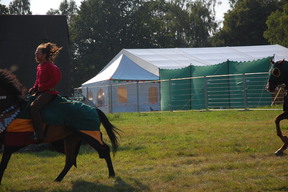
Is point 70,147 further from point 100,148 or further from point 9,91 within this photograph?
point 9,91

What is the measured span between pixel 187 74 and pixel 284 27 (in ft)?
109

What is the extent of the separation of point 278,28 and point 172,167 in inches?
2008

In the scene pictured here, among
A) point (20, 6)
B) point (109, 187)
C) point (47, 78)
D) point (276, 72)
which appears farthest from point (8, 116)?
point (20, 6)

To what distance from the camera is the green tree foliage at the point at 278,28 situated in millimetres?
54575

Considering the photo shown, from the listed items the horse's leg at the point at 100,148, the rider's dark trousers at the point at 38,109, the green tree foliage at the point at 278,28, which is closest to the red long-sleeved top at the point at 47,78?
the rider's dark trousers at the point at 38,109

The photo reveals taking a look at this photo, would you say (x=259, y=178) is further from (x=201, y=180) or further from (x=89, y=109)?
(x=89, y=109)

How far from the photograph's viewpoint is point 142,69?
104ft

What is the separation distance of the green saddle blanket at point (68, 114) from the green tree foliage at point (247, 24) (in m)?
Result: 57.2

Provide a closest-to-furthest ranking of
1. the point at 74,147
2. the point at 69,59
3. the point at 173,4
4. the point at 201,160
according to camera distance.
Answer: the point at 74,147
the point at 201,160
the point at 69,59
the point at 173,4

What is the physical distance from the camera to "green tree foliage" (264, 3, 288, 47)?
54.6 metres

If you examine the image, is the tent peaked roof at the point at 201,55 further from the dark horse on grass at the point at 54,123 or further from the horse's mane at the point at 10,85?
the horse's mane at the point at 10,85

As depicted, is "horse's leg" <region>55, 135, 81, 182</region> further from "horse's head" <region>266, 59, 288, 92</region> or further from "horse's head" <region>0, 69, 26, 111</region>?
"horse's head" <region>266, 59, 288, 92</region>

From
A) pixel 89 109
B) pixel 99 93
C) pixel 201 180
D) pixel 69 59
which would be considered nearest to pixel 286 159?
pixel 201 180

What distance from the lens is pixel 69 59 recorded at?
14344 millimetres
